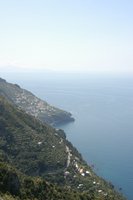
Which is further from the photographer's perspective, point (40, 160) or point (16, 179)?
point (40, 160)

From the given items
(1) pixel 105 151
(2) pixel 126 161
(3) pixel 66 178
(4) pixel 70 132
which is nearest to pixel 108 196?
(3) pixel 66 178

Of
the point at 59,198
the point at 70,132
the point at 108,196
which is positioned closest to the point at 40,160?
the point at 108,196

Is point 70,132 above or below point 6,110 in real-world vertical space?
below

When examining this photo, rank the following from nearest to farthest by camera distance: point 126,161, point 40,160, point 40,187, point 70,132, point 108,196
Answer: point 40,187, point 108,196, point 40,160, point 126,161, point 70,132

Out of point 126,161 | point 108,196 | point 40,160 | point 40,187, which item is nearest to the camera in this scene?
point 40,187

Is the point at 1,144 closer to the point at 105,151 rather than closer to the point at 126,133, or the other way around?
the point at 105,151

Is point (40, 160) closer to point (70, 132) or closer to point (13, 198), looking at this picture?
point (13, 198)
